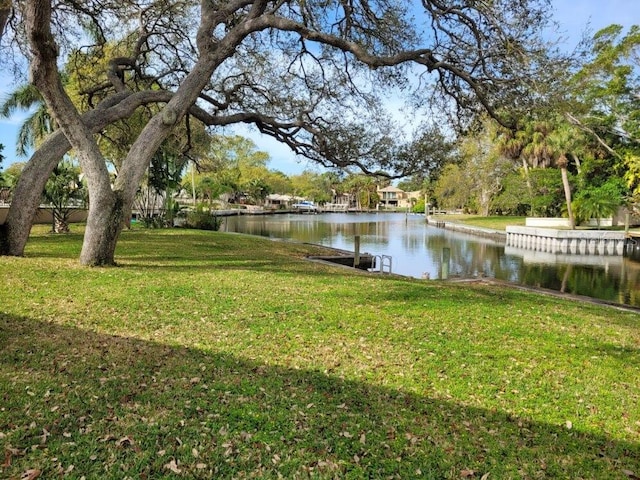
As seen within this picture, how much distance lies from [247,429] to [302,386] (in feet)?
2.69

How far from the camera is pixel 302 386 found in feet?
12.8

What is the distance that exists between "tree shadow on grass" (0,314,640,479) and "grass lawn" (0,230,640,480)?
0.01 meters

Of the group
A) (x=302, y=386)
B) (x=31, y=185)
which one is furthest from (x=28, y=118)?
(x=302, y=386)

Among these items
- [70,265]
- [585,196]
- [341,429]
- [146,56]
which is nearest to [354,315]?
[341,429]

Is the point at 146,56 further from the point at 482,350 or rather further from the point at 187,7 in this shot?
the point at 482,350

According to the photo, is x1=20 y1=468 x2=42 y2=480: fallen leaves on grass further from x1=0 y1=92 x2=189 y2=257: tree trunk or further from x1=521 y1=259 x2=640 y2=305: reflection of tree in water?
x1=521 y1=259 x2=640 y2=305: reflection of tree in water

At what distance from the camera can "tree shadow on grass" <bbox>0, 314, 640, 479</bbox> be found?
9.09 feet

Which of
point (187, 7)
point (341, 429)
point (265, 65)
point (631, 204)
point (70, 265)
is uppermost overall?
point (187, 7)

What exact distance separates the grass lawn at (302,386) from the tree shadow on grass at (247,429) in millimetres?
14

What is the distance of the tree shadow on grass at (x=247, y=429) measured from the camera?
2770 millimetres

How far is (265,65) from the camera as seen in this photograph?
13.1 meters

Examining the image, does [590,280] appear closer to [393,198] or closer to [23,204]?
[23,204]

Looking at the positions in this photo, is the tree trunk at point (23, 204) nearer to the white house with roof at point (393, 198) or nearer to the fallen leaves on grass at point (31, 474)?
the fallen leaves on grass at point (31, 474)

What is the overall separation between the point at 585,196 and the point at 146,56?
31690 mm
